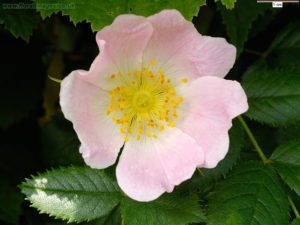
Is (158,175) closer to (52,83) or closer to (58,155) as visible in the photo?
(58,155)

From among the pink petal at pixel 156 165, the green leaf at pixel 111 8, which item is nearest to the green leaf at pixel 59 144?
the pink petal at pixel 156 165

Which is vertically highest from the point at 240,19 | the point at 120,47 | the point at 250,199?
the point at 120,47

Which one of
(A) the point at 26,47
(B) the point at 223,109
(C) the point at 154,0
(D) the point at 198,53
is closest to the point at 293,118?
(B) the point at 223,109

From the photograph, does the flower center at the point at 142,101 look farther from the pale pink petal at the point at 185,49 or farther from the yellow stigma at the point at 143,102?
the pale pink petal at the point at 185,49

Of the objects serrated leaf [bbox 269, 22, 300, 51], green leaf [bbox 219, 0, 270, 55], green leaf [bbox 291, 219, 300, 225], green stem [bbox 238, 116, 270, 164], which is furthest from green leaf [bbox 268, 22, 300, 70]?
green leaf [bbox 291, 219, 300, 225]

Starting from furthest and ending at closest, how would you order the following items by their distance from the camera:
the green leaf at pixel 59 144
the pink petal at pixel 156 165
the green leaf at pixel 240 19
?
the green leaf at pixel 59 144 < the green leaf at pixel 240 19 < the pink petal at pixel 156 165

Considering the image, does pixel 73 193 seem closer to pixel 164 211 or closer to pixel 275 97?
pixel 164 211

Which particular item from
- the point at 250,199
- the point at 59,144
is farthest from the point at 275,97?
the point at 59,144
